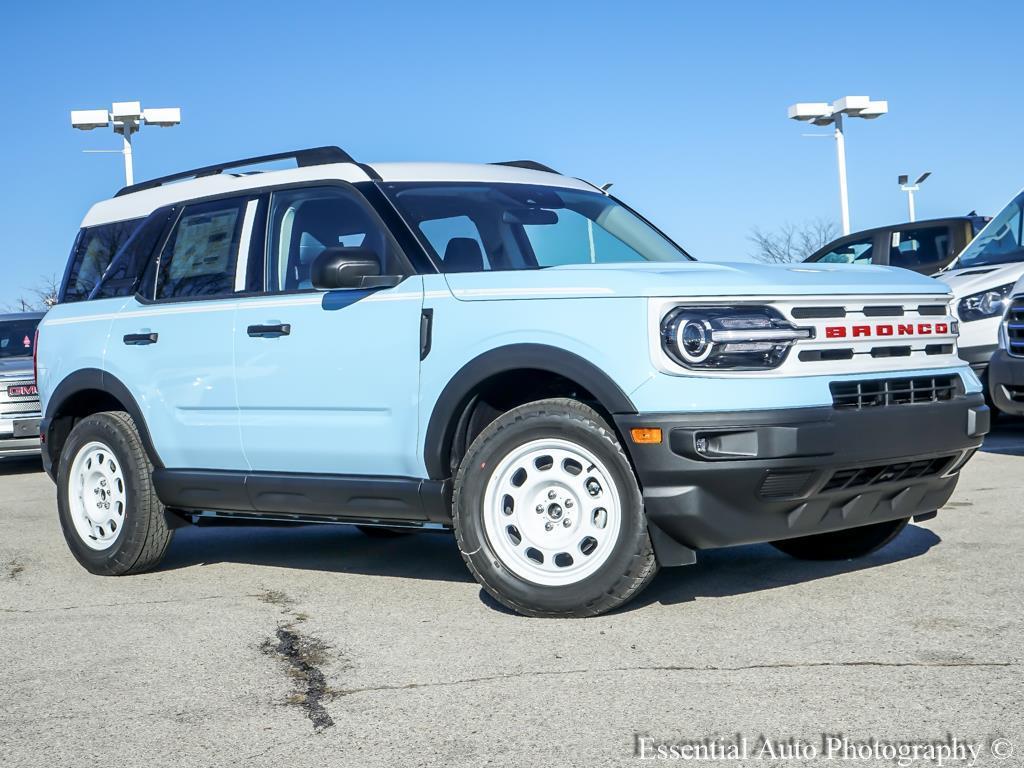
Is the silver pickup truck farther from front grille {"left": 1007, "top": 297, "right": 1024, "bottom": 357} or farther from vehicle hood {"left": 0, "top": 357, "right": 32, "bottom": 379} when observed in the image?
front grille {"left": 1007, "top": 297, "right": 1024, "bottom": 357}

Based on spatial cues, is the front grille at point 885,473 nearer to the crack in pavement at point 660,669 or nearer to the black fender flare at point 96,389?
the crack in pavement at point 660,669

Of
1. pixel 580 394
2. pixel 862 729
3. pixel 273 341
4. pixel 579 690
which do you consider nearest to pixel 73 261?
pixel 273 341

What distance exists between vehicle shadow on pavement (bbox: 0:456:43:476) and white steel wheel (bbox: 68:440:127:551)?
733cm

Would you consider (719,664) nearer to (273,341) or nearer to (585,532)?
(585,532)

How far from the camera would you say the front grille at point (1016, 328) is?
907cm

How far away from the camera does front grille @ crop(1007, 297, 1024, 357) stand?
907 cm

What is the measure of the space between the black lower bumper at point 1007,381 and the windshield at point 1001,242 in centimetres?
158

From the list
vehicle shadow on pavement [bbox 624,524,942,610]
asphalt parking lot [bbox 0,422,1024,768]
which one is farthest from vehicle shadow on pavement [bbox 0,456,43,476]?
vehicle shadow on pavement [bbox 624,524,942,610]

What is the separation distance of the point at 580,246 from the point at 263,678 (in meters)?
2.55

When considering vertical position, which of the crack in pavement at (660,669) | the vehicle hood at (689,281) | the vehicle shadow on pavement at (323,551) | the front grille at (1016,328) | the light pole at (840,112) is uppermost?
the light pole at (840,112)

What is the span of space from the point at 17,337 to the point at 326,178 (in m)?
9.73

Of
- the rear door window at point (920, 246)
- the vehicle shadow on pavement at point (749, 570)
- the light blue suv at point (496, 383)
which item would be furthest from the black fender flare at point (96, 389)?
the rear door window at point (920, 246)

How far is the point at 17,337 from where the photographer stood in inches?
575

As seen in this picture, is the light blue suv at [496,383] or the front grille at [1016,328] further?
the front grille at [1016,328]
